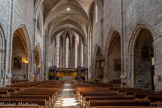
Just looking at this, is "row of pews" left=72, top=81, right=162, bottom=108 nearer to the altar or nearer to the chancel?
the chancel

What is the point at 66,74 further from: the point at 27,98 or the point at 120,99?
the point at 120,99

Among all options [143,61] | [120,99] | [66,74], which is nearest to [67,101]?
[120,99]

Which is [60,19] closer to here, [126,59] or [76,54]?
[76,54]

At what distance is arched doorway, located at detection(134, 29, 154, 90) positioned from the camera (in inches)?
451

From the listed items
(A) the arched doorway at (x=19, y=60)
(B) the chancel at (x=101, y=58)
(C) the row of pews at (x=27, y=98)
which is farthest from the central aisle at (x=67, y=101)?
(A) the arched doorway at (x=19, y=60)

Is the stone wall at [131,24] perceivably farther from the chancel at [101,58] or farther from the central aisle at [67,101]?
the central aisle at [67,101]

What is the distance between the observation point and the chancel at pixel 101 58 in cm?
484

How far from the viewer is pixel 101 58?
56.0 ft

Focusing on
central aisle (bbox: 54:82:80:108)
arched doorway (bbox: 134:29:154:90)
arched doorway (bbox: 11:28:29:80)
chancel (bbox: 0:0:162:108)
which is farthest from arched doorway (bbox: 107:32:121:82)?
arched doorway (bbox: 11:28:29:80)

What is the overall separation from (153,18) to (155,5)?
591 millimetres

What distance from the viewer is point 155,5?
838 centimetres

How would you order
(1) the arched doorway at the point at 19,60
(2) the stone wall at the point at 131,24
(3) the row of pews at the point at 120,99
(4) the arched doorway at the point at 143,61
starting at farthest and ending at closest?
(1) the arched doorway at the point at 19,60, (4) the arched doorway at the point at 143,61, (2) the stone wall at the point at 131,24, (3) the row of pews at the point at 120,99

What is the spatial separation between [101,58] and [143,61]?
589 cm

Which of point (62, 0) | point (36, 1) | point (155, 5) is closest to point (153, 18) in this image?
point (155, 5)
